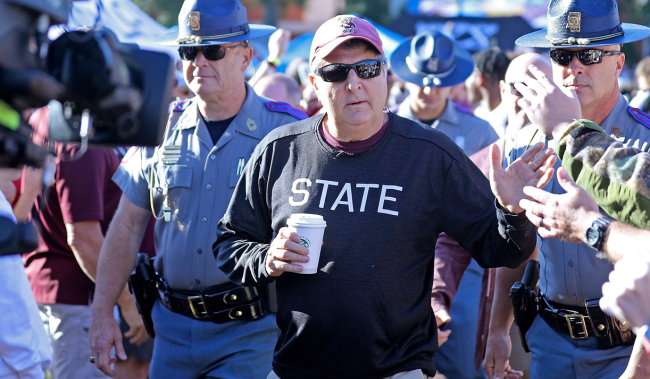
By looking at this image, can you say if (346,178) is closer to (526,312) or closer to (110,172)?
(526,312)

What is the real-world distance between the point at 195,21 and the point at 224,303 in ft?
5.55

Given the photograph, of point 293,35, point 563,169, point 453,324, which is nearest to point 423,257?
point 563,169

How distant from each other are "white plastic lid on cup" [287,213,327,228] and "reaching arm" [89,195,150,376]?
5.58 feet

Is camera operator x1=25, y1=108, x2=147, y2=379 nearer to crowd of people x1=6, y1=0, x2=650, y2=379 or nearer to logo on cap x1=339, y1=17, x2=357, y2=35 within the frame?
crowd of people x1=6, y1=0, x2=650, y2=379

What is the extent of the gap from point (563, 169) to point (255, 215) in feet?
5.16

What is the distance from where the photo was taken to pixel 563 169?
9.07 ft

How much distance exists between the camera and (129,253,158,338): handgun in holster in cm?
457

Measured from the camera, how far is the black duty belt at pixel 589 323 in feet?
12.0

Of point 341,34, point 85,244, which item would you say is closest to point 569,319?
point 341,34

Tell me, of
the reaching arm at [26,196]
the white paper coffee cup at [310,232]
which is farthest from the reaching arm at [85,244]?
the white paper coffee cup at [310,232]

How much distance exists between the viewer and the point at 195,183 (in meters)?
4.40

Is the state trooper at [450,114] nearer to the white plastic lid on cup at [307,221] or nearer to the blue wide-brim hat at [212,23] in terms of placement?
the blue wide-brim hat at [212,23]

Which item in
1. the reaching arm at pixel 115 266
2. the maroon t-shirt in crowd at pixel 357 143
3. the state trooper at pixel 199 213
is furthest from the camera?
the reaching arm at pixel 115 266

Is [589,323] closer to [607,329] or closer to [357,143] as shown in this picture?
[607,329]
